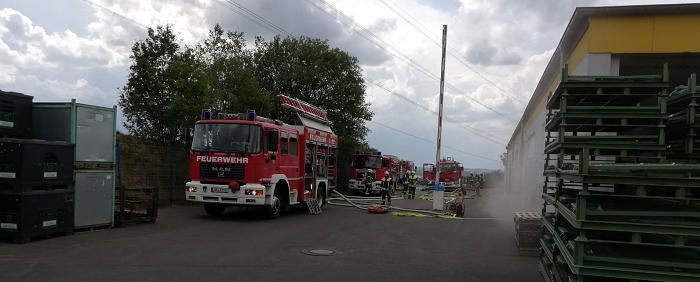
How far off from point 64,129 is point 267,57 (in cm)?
2492

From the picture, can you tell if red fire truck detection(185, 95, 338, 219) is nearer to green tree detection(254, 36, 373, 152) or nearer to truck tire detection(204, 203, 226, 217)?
truck tire detection(204, 203, 226, 217)

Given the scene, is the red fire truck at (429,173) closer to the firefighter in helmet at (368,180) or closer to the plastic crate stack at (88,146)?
the firefighter in helmet at (368,180)

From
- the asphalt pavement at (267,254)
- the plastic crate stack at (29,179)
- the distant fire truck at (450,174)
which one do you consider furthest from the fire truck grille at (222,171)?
the distant fire truck at (450,174)

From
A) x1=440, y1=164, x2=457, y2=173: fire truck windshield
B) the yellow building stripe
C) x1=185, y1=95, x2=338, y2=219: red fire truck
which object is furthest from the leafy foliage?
the yellow building stripe

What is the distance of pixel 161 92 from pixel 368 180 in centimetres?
1533

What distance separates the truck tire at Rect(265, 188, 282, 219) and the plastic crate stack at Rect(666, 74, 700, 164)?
1055cm

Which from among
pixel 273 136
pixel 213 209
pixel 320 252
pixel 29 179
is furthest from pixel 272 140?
pixel 29 179

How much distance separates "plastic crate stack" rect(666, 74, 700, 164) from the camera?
5785 millimetres

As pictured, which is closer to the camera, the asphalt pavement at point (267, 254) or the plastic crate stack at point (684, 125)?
the plastic crate stack at point (684, 125)

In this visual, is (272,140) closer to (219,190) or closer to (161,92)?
(219,190)

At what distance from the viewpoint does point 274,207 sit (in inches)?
599

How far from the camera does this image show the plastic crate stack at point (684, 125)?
5.79 metres

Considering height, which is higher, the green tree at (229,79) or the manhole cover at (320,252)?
the green tree at (229,79)

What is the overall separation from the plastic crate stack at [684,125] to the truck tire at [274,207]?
10546 millimetres
